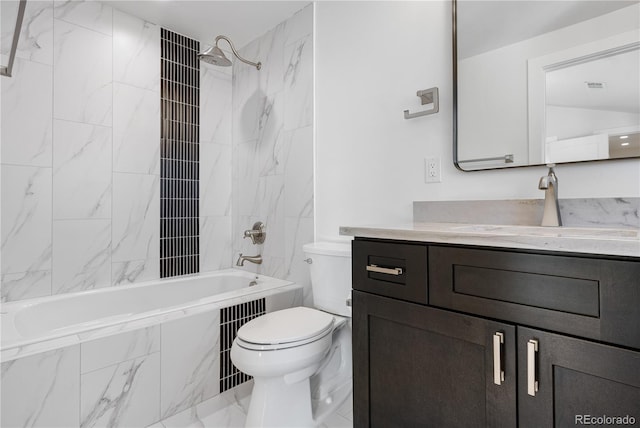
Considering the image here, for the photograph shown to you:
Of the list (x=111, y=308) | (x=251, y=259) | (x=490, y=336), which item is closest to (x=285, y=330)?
(x=490, y=336)

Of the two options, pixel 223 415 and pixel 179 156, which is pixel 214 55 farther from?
pixel 223 415

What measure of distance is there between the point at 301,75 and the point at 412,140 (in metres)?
0.98

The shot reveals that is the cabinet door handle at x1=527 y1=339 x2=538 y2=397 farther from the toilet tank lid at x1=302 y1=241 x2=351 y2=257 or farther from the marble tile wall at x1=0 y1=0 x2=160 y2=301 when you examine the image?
the marble tile wall at x1=0 y1=0 x2=160 y2=301

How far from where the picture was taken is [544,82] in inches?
51.2

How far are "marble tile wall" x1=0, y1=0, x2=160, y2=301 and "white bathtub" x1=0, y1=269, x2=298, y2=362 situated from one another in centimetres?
10

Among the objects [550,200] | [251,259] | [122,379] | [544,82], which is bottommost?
[122,379]

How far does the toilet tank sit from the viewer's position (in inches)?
67.3

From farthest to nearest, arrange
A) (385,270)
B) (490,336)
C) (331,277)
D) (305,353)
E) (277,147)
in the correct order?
(277,147) → (331,277) → (305,353) → (385,270) → (490,336)

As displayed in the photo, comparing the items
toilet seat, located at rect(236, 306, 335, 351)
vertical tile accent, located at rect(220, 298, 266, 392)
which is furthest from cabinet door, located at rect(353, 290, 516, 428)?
vertical tile accent, located at rect(220, 298, 266, 392)

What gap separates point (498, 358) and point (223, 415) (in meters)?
1.40

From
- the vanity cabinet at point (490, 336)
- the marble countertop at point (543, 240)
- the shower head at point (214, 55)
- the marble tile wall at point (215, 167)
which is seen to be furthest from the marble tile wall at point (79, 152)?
the marble countertop at point (543, 240)

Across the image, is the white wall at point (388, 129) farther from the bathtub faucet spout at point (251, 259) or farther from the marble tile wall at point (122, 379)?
the marble tile wall at point (122, 379)

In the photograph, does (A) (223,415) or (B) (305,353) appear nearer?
(B) (305,353)

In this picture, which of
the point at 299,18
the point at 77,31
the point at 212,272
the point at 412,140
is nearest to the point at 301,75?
the point at 299,18
